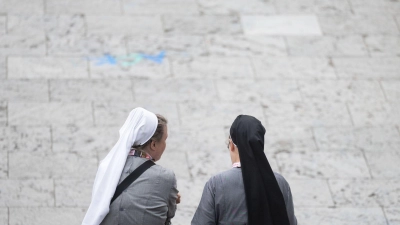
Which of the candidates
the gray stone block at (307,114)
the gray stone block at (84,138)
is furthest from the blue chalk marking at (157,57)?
the gray stone block at (307,114)

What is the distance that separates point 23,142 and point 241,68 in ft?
8.80

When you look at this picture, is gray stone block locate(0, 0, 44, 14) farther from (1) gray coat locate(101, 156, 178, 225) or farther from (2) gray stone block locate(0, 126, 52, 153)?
(1) gray coat locate(101, 156, 178, 225)

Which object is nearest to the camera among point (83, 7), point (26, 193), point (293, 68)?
point (26, 193)

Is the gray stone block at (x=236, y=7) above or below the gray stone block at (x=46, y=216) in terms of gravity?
below

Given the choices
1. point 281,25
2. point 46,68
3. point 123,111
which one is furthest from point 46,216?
point 281,25

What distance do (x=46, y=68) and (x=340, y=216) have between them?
3.55 metres

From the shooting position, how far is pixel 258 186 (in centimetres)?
448

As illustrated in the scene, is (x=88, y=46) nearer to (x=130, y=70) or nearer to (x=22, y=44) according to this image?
(x=130, y=70)

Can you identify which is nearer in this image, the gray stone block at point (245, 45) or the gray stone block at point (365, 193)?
the gray stone block at point (365, 193)

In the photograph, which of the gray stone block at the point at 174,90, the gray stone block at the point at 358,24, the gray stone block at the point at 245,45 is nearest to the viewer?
the gray stone block at the point at 174,90

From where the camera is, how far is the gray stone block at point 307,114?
7.92m

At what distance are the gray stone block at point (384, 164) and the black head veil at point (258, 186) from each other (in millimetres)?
3086

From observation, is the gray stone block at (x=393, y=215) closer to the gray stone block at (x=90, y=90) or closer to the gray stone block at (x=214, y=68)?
the gray stone block at (x=214, y=68)

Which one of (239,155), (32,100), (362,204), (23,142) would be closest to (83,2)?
(32,100)
